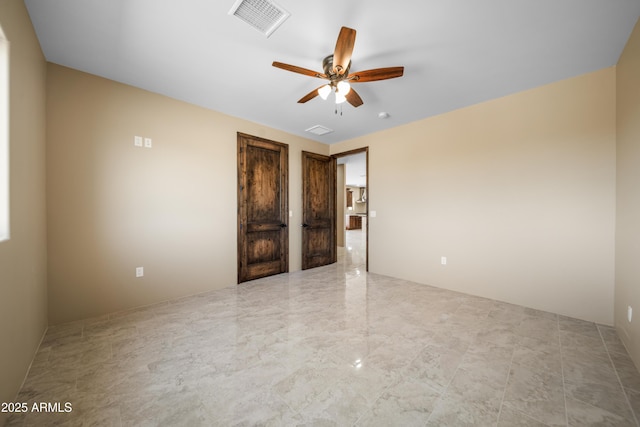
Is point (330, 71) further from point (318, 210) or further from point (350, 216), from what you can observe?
point (350, 216)

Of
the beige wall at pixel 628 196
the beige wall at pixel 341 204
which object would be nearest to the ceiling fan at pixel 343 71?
the beige wall at pixel 628 196

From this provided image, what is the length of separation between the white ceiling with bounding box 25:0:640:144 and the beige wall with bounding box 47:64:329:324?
1.19 feet

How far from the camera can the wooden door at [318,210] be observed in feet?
15.7

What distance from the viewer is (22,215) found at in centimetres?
169

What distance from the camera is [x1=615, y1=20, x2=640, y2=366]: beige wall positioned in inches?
73.6

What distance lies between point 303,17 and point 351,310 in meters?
2.90

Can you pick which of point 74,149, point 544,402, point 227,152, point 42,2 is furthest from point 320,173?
point 544,402

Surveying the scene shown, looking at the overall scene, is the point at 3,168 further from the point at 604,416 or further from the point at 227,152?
the point at 604,416

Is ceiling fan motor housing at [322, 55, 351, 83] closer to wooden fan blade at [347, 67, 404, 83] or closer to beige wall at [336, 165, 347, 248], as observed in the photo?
wooden fan blade at [347, 67, 404, 83]

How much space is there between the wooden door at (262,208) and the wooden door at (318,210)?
0.45 m

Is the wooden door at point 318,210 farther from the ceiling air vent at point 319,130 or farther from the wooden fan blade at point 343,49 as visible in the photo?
the wooden fan blade at point 343,49

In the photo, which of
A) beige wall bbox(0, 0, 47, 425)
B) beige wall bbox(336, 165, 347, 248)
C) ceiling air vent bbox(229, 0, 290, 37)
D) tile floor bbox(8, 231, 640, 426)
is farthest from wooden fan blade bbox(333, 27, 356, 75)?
beige wall bbox(336, 165, 347, 248)

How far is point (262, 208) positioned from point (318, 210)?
1342 mm

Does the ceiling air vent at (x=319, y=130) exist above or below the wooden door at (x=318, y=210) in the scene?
above
